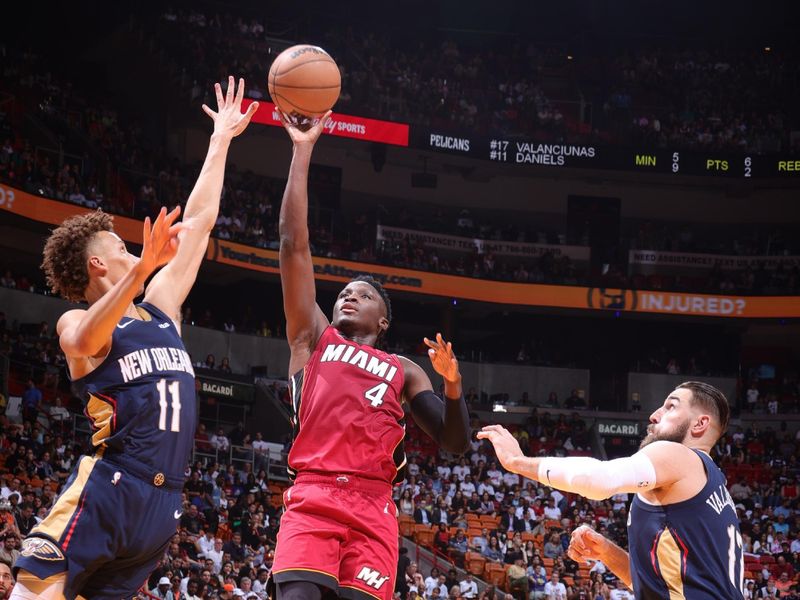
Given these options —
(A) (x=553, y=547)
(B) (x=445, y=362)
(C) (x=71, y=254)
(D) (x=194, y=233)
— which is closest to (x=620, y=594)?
(A) (x=553, y=547)

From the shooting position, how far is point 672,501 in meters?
4.32

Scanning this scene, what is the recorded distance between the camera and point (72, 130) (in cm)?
2605

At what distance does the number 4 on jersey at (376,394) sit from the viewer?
474 centimetres

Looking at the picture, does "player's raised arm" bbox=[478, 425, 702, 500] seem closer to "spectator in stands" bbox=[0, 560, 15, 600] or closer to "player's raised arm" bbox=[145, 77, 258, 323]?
"player's raised arm" bbox=[145, 77, 258, 323]

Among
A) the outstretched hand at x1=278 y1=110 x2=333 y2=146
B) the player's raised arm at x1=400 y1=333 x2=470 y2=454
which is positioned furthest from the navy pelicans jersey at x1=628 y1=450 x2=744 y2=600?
the outstretched hand at x1=278 y1=110 x2=333 y2=146

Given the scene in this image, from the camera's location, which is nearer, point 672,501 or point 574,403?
point 672,501

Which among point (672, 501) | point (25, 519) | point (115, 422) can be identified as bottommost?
point (25, 519)

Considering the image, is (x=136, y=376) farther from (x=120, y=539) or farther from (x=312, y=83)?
(x=312, y=83)

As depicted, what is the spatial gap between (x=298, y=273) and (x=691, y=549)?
6.87 ft

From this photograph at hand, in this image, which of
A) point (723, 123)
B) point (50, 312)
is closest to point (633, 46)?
point (723, 123)

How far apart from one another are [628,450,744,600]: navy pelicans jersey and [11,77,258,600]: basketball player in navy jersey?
76.2 inches

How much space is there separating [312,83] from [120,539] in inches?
107

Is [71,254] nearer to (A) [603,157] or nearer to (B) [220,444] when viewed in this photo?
(B) [220,444]

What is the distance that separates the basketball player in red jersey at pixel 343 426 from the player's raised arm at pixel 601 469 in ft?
1.93
